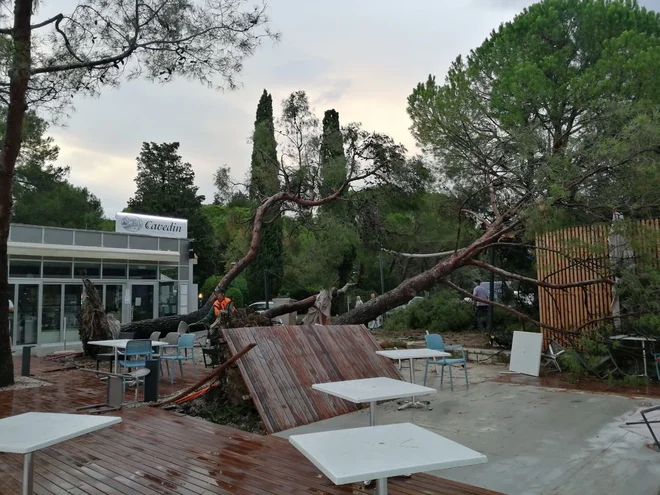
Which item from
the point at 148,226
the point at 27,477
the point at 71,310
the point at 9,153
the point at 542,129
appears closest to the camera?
the point at 27,477

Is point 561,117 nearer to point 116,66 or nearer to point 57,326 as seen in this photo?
point 116,66

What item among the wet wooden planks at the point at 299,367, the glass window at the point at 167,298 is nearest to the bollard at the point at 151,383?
the wet wooden planks at the point at 299,367

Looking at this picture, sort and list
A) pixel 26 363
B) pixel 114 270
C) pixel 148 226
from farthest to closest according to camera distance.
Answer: pixel 148 226 → pixel 114 270 → pixel 26 363

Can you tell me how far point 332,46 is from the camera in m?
10.9

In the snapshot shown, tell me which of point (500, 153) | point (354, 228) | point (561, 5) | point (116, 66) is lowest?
point (354, 228)

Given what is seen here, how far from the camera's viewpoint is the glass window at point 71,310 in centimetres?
1462

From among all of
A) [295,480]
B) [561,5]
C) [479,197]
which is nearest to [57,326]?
[479,197]

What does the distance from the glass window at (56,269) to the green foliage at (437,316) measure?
985 centimetres

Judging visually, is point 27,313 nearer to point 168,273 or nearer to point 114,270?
point 114,270

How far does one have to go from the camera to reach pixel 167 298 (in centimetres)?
1745

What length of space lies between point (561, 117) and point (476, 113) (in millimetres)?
1911

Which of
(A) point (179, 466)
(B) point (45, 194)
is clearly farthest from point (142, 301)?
(B) point (45, 194)

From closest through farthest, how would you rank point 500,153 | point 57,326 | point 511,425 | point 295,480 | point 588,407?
point 295,480
point 511,425
point 588,407
point 500,153
point 57,326

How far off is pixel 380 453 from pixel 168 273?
1621 centimetres
